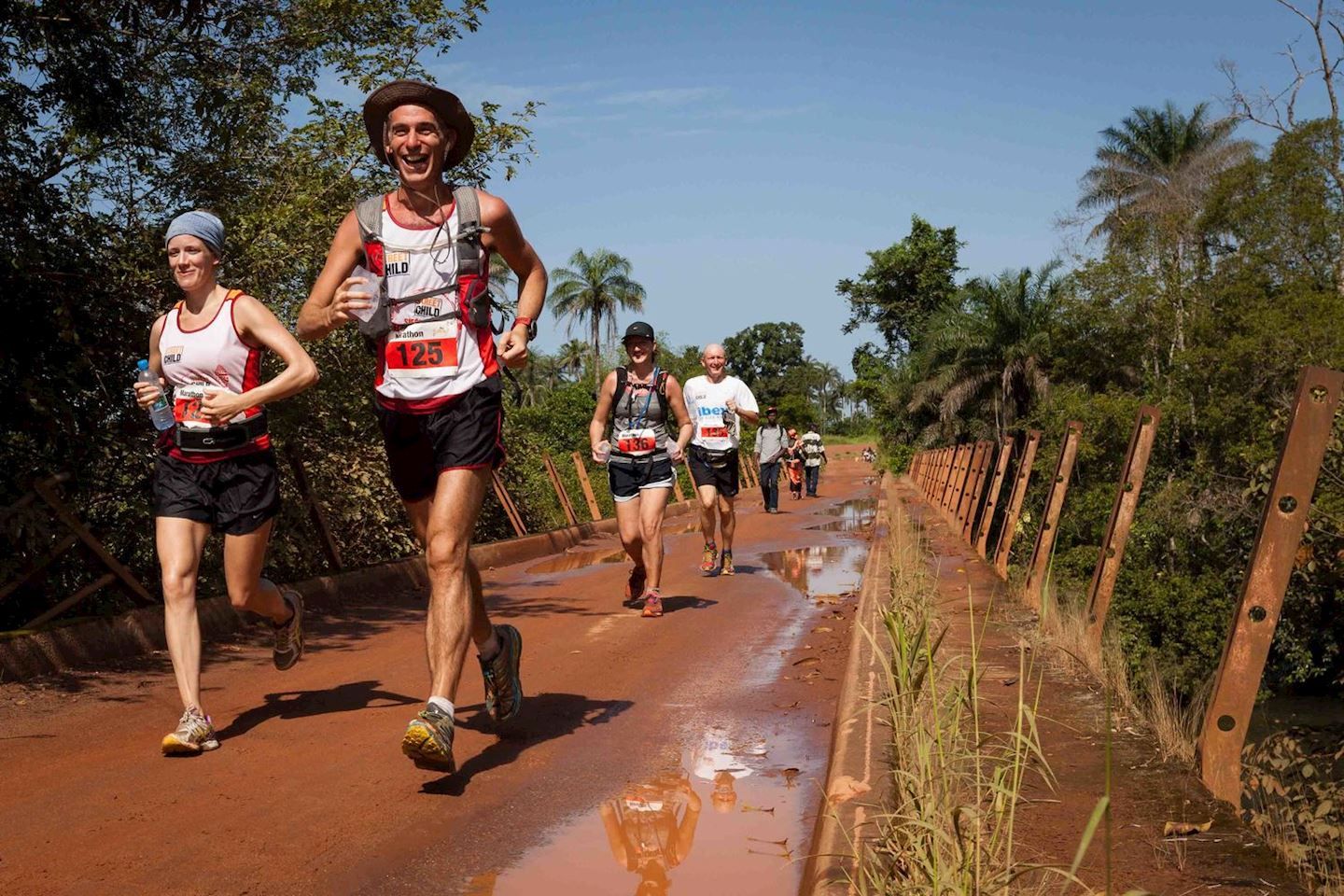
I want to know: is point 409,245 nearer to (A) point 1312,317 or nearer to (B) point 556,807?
(B) point 556,807

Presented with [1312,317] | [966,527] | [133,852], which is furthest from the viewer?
[1312,317]

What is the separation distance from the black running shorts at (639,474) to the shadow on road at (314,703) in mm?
3177

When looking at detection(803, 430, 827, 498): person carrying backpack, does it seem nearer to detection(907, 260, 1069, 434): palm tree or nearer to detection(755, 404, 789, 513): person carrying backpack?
detection(755, 404, 789, 513): person carrying backpack

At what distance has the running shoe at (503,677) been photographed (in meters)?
5.59

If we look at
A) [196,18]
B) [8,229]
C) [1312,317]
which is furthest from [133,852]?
[1312,317]

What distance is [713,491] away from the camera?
13.0 m

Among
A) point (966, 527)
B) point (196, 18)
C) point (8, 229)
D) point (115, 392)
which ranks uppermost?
point (196, 18)

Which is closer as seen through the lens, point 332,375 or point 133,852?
point 133,852

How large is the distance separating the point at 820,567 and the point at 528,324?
1035cm

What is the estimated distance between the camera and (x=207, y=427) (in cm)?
572

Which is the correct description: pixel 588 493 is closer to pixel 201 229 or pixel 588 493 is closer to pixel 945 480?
pixel 945 480

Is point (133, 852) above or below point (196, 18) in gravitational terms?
below

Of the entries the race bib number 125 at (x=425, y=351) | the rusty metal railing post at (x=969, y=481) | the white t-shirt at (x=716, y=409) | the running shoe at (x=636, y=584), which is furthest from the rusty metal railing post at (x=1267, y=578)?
the rusty metal railing post at (x=969, y=481)

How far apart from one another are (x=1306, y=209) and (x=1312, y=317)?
626 centimetres
